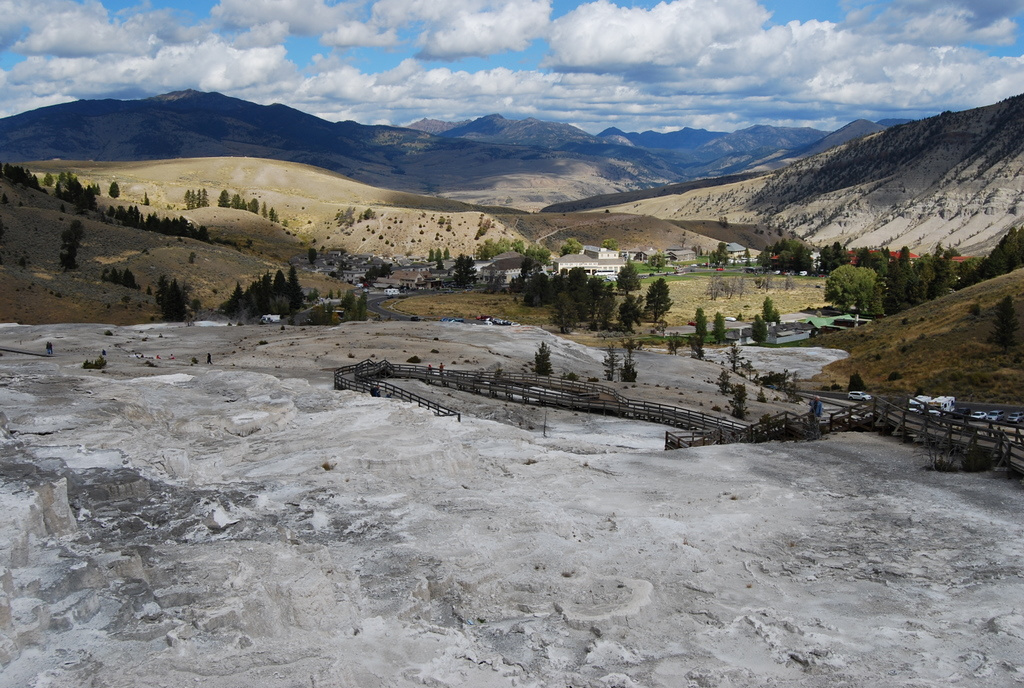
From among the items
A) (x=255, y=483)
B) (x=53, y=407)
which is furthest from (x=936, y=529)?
(x=53, y=407)

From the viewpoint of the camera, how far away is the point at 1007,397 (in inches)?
2363

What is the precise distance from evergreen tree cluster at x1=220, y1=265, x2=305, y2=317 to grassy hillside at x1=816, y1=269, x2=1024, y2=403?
6564cm

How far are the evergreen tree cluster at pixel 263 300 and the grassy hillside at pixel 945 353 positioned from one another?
215ft

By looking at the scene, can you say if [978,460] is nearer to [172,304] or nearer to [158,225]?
[172,304]

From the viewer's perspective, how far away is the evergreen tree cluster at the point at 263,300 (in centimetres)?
9900

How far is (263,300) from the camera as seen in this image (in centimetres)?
10100

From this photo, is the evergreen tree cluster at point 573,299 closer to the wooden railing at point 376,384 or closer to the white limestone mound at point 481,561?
the wooden railing at point 376,384

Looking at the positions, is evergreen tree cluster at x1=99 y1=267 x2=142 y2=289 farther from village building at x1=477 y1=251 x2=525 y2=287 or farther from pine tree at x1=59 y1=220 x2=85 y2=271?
village building at x1=477 y1=251 x2=525 y2=287

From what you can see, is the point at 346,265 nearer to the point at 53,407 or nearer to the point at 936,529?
the point at 53,407

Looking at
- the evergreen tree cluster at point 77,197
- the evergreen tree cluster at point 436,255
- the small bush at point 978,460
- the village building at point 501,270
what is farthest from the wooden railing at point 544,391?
the evergreen tree cluster at point 436,255

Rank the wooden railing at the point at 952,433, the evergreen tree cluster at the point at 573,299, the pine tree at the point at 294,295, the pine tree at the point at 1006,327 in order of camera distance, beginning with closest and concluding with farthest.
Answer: the wooden railing at the point at 952,433, the pine tree at the point at 1006,327, the evergreen tree cluster at the point at 573,299, the pine tree at the point at 294,295

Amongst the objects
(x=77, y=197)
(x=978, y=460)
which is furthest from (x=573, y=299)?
(x=978, y=460)

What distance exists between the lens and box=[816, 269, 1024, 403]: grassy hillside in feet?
209

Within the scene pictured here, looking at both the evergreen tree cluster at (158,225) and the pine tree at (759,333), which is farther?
the evergreen tree cluster at (158,225)
